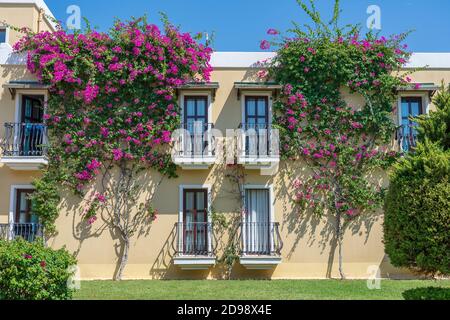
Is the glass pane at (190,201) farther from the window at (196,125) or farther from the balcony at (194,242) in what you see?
the window at (196,125)

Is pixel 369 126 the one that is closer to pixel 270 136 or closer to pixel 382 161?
pixel 382 161

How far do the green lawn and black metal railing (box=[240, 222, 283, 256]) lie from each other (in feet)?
4.02

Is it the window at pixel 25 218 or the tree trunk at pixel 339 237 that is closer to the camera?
the window at pixel 25 218

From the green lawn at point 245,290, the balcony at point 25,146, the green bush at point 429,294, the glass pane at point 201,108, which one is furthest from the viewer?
the glass pane at point 201,108

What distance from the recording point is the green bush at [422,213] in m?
8.38

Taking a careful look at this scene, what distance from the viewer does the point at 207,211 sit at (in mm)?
14797

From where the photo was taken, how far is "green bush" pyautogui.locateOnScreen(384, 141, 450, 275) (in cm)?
838

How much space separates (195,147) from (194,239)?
7.99 ft

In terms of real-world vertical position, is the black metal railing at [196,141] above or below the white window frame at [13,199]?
above

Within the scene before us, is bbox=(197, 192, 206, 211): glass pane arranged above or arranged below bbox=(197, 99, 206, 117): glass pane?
below

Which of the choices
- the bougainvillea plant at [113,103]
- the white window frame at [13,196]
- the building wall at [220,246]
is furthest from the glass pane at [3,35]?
the building wall at [220,246]

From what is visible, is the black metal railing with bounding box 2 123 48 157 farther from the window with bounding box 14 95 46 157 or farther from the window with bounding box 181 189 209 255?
the window with bounding box 181 189 209 255

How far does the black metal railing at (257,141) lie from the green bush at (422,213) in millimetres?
5824

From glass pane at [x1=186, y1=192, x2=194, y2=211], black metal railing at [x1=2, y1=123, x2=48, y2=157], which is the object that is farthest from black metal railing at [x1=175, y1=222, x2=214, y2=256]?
black metal railing at [x1=2, y1=123, x2=48, y2=157]
